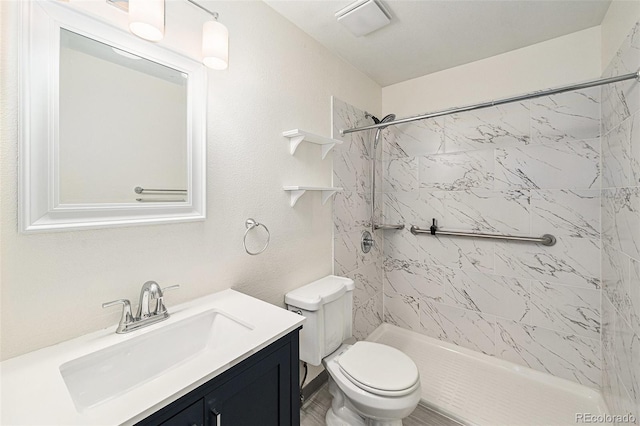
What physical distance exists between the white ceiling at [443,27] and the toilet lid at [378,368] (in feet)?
6.65

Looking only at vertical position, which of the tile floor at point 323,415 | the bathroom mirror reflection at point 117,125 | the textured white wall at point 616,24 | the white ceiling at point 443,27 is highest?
the white ceiling at point 443,27

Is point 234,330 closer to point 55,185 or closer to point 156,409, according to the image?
point 156,409

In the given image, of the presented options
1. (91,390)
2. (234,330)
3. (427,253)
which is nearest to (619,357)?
(427,253)

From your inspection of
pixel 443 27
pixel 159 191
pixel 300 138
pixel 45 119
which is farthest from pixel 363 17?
pixel 45 119

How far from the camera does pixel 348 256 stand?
7.13 feet

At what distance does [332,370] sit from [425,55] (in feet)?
7.64

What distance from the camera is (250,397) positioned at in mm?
877

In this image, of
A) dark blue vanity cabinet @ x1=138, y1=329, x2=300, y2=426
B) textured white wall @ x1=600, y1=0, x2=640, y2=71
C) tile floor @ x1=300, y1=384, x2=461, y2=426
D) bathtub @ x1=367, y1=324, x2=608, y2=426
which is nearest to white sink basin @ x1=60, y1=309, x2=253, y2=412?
dark blue vanity cabinet @ x1=138, y1=329, x2=300, y2=426

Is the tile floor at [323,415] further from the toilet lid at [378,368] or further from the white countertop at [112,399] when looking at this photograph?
the white countertop at [112,399]

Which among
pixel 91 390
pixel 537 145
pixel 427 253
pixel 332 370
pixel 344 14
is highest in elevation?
pixel 344 14

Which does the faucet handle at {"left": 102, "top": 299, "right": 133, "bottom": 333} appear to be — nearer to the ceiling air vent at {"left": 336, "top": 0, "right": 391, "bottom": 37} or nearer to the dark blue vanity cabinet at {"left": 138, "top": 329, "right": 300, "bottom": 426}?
the dark blue vanity cabinet at {"left": 138, "top": 329, "right": 300, "bottom": 426}

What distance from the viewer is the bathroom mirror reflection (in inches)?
34.8

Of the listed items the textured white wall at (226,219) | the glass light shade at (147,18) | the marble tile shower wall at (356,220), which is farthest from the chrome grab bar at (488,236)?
the glass light shade at (147,18)

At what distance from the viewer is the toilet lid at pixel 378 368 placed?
1.32 meters
